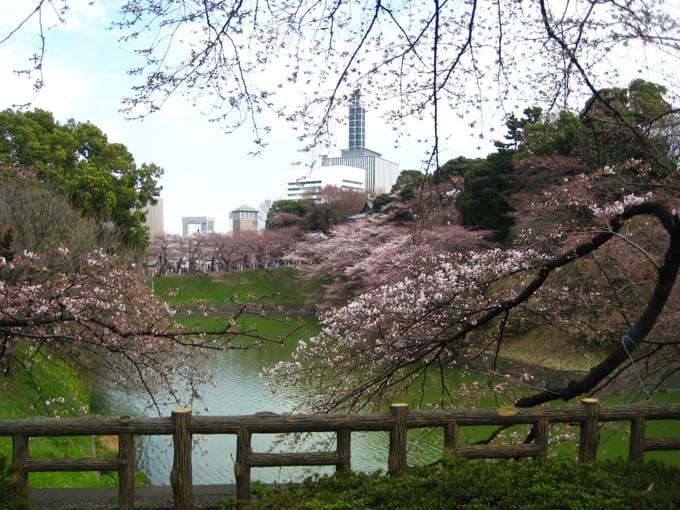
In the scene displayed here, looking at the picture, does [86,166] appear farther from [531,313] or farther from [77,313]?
[531,313]

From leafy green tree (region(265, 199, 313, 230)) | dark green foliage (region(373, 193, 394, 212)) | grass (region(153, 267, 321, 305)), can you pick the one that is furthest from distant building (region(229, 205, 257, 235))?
dark green foliage (region(373, 193, 394, 212))

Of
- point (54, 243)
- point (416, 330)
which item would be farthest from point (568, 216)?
point (54, 243)

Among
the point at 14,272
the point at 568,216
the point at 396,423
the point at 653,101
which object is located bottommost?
the point at 396,423

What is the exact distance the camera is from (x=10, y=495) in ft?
9.10

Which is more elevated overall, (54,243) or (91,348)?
(54,243)

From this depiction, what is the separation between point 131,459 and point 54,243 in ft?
24.8

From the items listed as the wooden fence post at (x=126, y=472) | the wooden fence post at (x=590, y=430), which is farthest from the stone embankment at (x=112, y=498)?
the wooden fence post at (x=590, y=430)

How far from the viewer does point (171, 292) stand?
7555 millimetres

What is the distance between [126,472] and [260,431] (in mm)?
820

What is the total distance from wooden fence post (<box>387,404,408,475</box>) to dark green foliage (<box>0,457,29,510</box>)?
1919 millimetres

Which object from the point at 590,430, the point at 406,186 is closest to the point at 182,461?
the point at 590,430

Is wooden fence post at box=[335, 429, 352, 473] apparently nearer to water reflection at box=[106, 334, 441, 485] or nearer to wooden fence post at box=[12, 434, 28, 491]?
wooden fence post at box=[12, 434, 28, 491]

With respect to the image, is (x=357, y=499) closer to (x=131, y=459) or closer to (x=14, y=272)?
(x=131, y=459)

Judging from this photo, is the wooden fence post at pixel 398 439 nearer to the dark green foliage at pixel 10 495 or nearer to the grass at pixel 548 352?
the dark green foliage at pixel 10 495
